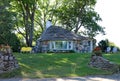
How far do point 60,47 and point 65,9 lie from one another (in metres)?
18.4

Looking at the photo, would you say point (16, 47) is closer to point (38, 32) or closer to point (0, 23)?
point (0, 23)

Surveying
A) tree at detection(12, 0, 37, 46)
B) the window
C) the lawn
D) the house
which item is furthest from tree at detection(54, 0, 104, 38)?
the lawn

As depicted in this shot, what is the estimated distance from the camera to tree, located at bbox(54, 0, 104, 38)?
2468 inches

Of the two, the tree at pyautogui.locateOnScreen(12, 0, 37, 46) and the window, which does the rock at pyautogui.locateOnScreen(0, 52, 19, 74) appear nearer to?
the window

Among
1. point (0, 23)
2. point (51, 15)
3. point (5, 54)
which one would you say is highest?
point (51, 15)

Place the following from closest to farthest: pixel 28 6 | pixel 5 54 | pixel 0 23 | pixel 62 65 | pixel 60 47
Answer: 1. pixel 5 54
2. pixel 62 65
3. pixel 0 23
4. pixel 60 47
5. pixel 28 6

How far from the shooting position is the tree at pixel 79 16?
6267 cm

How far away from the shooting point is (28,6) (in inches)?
2270

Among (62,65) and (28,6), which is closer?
(62,65)

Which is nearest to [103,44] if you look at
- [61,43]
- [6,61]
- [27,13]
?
[61,43]

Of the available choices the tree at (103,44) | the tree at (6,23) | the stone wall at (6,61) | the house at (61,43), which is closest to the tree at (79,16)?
the tree at (103,44)

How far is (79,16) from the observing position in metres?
62.8

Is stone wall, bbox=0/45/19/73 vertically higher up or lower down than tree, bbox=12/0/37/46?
lower down

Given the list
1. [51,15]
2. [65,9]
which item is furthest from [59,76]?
[51,15]
